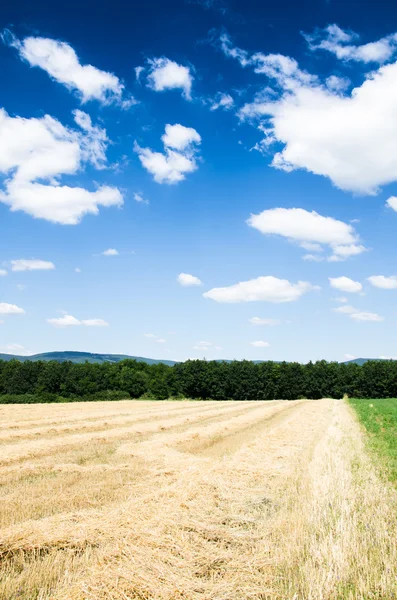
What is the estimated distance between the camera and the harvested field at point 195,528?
4.55 metres

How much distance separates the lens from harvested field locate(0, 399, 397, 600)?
14.9ft

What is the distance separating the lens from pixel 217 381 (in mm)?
77750

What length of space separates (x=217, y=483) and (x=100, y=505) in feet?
9.12

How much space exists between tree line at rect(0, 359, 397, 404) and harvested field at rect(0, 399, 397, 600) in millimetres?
66104

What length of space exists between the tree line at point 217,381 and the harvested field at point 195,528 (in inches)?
2603

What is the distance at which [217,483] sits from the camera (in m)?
8.91

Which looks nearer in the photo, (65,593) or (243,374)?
(65,593)

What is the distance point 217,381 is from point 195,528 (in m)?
72.8

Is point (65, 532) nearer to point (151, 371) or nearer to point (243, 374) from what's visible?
point (243, 374)

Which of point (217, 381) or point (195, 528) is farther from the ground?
point (195, 528)

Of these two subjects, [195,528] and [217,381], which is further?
[217,381]

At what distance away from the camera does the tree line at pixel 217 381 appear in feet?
249

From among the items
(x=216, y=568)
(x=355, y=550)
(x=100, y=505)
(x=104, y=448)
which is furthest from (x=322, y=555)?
(x=104, y=448)

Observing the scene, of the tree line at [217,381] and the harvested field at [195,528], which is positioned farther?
the tree line at [217,381]
